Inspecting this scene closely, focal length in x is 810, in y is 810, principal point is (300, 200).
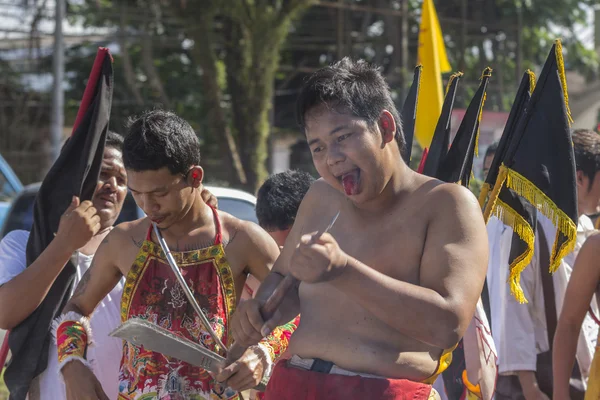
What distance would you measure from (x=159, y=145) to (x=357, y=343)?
101 cm

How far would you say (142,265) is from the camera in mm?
2793

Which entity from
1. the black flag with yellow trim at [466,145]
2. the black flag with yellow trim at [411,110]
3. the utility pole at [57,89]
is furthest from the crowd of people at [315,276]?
the utility pole at [57,89]

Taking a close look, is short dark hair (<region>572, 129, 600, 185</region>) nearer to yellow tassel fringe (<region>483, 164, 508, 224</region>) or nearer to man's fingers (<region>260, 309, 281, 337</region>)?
yellow tassel fringe (<region>483, 164, 508, 224</region>)

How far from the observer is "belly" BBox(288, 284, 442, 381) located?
2156 mm

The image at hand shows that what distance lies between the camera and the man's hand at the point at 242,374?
235 centimetres

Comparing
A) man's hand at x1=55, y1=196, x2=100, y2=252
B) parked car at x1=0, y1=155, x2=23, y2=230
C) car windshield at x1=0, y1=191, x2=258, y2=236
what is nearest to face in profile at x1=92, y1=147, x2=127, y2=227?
man's hand at x1=55, y1=196, x2=100, y2=252

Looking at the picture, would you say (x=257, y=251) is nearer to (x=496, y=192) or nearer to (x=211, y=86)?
(x=496, y=192)

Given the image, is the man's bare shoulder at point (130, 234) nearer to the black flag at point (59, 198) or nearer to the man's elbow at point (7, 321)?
the black flag at point (59, 198)

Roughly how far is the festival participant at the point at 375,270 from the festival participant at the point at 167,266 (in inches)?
16.1

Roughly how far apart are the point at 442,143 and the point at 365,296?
1457mm

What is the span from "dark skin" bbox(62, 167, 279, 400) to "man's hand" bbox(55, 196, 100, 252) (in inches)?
4.1

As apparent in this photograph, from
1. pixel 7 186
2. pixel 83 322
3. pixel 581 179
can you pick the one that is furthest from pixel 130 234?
pixel 7 186

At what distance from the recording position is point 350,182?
2.18 meters

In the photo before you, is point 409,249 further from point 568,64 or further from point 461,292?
point 568,64
